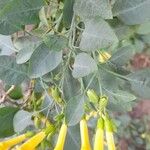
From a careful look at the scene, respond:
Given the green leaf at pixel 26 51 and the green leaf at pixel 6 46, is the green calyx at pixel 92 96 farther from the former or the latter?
the green leaf at pixel 6 46

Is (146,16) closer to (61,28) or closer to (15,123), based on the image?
(61,28)

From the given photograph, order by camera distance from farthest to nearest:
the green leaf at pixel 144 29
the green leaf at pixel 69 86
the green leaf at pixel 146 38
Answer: the green leaf at pixel 146 38 → the green leaf at pixel 144 29 → the green leaf at pixel 69 86

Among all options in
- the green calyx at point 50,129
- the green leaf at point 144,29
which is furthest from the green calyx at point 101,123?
the green leaf at point 144,29

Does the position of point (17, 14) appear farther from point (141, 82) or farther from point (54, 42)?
point (141, 82)

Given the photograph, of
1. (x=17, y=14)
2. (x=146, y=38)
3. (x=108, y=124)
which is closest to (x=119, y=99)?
(x=108, y=124)

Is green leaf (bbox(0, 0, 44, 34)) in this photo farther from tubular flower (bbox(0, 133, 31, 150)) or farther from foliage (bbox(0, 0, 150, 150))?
tubular flower (bbox(0, 133, 31, 150))

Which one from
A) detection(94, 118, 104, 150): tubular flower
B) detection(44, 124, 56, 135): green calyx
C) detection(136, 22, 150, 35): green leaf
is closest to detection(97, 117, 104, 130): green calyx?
detection(94, 118, 104, 150): tubular flower

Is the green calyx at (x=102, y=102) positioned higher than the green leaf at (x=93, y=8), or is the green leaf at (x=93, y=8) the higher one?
the green leaf at (x=93, y=8)
